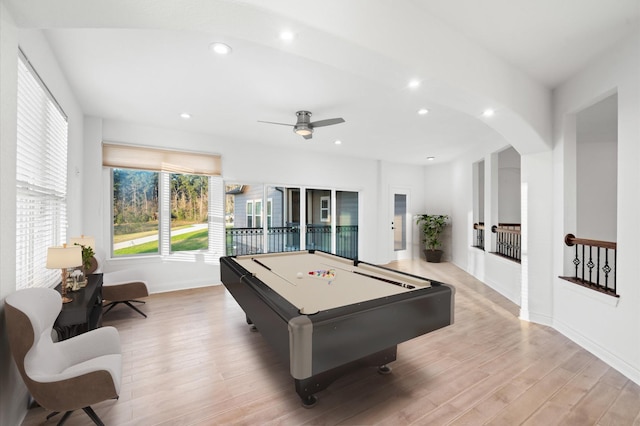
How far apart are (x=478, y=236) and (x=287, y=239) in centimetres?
412

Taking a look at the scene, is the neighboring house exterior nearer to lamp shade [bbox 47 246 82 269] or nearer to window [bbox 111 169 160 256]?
window [bbox 111 169 160 256]

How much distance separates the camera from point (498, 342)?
278cm

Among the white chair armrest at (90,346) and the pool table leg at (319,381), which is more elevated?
the white chair armrest at (90,346)

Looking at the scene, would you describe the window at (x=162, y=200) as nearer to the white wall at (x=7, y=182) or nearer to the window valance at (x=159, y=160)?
the window valance at (x=159, y=160)

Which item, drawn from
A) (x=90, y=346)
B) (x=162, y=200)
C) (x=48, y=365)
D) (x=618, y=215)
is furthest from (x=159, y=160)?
(x=618, y=215)

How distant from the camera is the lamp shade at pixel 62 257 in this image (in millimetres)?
2139

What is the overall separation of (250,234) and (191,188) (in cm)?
140

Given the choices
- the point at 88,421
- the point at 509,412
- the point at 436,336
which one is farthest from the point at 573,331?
the point at 88,421

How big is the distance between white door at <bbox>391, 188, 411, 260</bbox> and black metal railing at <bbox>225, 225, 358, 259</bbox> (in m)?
1.26

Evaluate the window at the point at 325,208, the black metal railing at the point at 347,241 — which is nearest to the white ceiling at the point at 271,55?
the window at the point at 325,208

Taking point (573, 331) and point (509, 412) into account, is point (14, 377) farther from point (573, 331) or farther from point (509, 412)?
point (573, 331)

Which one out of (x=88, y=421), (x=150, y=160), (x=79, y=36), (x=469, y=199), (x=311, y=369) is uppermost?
(x=79, y=36)

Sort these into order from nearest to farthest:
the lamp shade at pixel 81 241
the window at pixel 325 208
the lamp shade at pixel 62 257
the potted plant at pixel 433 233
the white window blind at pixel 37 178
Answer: the white window blind at pixel 37 178, the lamp shade at pixel 62 257, the lamp shade at pixel 81 241, the window at pixel 325 208, the potted plant at pixel 433 233

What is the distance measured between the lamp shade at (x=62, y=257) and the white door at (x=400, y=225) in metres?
6.43
